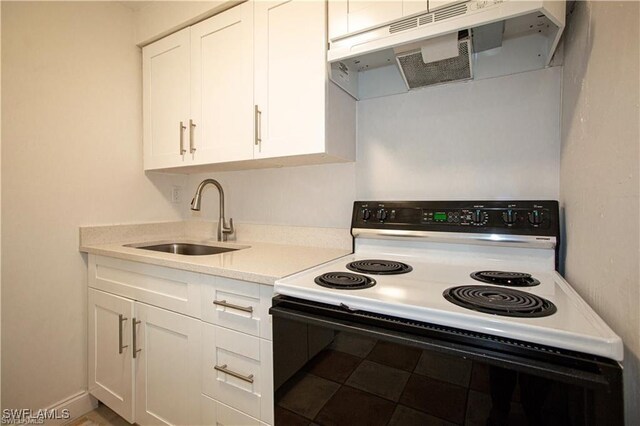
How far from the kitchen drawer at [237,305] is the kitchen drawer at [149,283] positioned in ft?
0.24

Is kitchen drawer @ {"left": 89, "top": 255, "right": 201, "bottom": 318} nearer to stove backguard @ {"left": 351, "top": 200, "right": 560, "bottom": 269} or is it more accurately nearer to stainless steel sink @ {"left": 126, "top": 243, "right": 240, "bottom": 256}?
stainless steel sink @ {"left": 126, "top": 243, "right": 240, "bottom": 256}

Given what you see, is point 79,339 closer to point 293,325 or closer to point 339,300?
point 293,325

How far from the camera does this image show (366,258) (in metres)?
1.30

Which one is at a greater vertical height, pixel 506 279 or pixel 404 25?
pixel 404 25

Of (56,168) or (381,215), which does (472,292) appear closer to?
(381,215)

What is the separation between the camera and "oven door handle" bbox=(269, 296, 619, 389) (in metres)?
0.51

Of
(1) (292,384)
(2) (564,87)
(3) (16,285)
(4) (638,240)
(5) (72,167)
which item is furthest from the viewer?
(5) (72,167)

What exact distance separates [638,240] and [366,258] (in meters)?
0.87

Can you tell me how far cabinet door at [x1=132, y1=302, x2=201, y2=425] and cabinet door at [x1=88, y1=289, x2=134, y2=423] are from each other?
0.22ft

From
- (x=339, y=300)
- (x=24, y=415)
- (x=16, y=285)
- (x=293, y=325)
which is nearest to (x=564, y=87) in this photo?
(x=339, y=300)

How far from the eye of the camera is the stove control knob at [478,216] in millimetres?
1124

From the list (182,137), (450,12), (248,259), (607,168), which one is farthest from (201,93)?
(607,168)

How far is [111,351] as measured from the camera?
1466 millimetres

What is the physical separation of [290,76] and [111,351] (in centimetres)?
161
